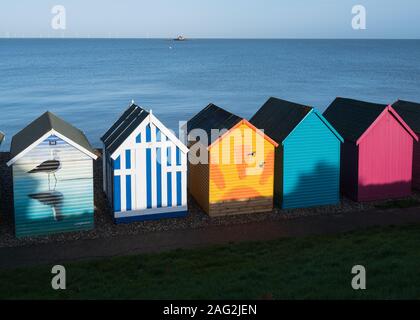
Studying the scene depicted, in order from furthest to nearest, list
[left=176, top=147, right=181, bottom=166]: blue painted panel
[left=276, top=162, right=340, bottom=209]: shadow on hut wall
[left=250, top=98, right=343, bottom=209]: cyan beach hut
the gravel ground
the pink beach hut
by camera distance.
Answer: the pink beach hut, [left=276, top=162, right=340, bottom=209]: shadow on hut wall, [left=250, top=98, right=343, bottom=209]: cyan beach hut, [left=176, top=147, right=181, bottom=166]: blue painted panel, the gravel ground

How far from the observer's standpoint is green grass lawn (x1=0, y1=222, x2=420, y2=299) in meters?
10.2

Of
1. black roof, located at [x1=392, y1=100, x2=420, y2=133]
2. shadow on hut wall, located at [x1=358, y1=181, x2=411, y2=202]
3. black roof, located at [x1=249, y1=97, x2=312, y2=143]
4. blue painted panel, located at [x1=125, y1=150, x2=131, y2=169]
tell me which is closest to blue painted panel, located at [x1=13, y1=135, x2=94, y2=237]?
blue painted panel, located at [x1=125, y1=150, x2=131, y2=169]

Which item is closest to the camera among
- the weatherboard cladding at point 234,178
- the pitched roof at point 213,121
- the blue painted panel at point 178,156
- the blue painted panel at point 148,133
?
the blue painted panel at point 148,133

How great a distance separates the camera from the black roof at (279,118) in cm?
1734

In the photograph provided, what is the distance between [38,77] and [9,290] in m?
84.1

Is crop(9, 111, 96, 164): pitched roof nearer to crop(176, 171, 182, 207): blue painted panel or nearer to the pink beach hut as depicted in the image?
crop(176, 171, 182, 207): blue painted panel

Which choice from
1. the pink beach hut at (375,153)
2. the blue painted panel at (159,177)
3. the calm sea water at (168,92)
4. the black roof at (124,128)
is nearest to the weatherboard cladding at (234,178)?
the blue painted panel at (159,177)

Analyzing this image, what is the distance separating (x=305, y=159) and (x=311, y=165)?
12.4 inches

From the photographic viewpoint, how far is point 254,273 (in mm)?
11820

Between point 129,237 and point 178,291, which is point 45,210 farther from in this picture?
point 178,291

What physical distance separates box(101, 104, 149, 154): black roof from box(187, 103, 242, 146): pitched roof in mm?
2125

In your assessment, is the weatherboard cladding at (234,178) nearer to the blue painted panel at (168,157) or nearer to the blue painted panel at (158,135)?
the blue painted panel at (168,157)

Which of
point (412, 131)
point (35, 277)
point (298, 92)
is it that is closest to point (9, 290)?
point (35, 277)

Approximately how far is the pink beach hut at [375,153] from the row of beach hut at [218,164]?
37 millimetres
